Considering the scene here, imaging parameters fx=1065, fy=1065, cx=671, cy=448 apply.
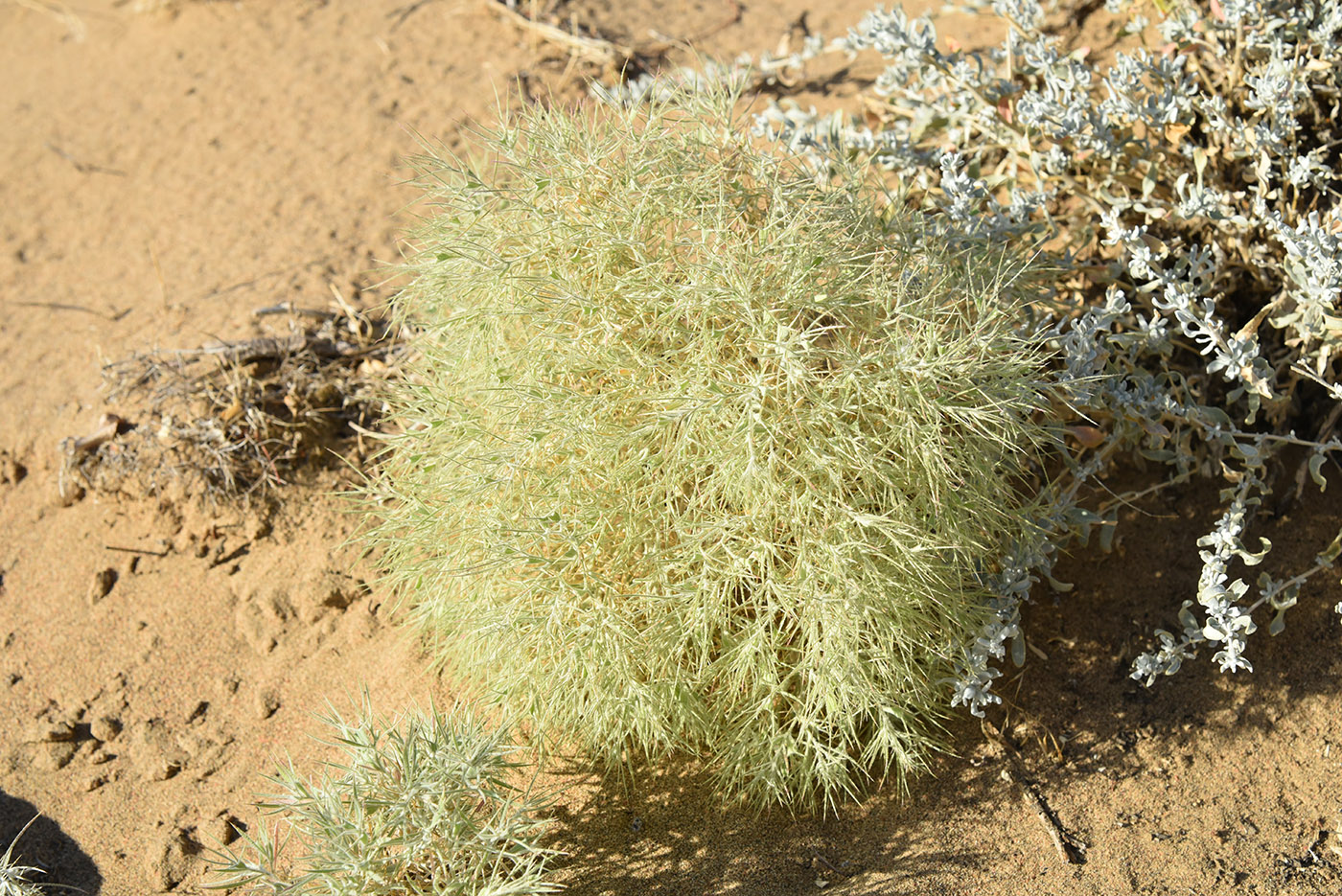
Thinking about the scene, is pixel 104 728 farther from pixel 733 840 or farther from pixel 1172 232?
pixel 1172 232

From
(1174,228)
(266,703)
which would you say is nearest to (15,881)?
(266,703)

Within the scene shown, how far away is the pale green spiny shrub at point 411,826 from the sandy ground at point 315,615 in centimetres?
27

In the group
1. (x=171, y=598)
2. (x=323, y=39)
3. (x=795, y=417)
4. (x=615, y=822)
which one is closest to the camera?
(x=795, y=417)

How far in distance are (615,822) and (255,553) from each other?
132cm

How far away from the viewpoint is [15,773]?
2.53m

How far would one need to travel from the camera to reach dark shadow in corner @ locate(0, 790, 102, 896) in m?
2.32

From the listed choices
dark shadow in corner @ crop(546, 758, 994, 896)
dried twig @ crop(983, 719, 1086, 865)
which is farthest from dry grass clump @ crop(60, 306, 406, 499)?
dried twig @ crop(983, 719, 1086, 865)

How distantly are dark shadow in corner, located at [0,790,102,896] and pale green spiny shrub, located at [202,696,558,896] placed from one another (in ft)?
1.60

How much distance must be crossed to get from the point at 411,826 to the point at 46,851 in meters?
1.00

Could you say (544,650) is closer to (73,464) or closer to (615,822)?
(615,822)

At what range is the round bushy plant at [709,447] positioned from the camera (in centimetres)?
193

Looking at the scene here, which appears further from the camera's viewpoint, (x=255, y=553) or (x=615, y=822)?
(x=255, y=553)

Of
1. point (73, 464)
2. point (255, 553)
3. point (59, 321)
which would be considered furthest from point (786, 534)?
point (59, 321)

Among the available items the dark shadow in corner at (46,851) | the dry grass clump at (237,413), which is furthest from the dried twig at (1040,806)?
the dark shadow in corner at (46,851)
